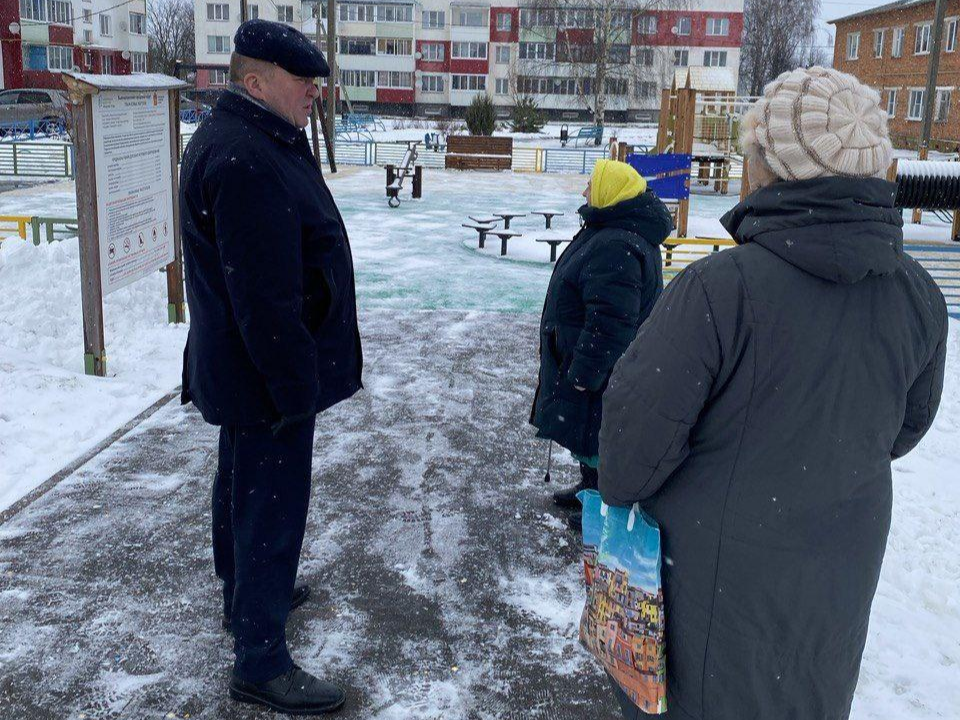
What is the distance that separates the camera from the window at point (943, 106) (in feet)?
134

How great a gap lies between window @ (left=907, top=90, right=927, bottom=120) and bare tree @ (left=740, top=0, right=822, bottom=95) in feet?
66.6

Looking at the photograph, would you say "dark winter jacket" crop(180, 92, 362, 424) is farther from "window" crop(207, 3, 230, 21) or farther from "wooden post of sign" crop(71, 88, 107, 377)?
"window" crop(207, 3, 230, 21)

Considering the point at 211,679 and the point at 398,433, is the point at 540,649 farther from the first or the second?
the point at 398,433

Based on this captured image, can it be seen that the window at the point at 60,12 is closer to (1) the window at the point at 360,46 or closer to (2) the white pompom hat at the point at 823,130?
(1) the window at the point at 360,46

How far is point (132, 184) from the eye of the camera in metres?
6.67

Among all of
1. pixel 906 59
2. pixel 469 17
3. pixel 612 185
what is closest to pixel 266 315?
pixel 612 185

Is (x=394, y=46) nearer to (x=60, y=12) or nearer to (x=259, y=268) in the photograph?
(x=60, y=12)

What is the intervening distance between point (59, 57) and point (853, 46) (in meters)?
45.7

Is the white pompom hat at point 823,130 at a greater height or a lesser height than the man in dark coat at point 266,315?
greater

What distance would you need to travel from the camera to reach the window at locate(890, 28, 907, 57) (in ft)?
150

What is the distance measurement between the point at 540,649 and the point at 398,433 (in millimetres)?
2397

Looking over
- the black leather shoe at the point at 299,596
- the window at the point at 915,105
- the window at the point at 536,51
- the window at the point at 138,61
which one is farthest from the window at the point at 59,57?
the black leather shoe at the point at 299,596

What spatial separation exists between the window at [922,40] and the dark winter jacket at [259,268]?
4743cm

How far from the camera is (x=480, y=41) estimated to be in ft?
214
